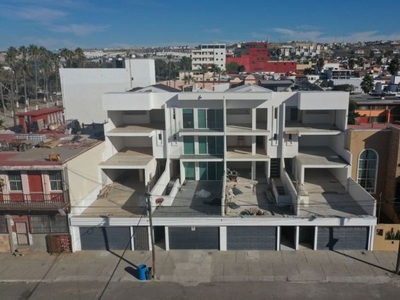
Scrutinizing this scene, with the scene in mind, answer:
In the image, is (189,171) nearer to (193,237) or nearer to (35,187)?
(193,237)

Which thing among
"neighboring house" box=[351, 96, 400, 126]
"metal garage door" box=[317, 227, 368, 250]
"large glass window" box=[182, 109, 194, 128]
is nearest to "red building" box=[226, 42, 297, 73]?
"neighboring house" box=[351, 96, 400, 126]

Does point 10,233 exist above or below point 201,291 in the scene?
above

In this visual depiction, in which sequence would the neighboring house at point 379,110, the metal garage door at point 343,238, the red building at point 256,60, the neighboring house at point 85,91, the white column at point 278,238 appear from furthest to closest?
the red building at point 256,60
the neighboring house at point 379,110
the neighboring house at point 85,91
the white column at point 278,238
the metal garage door at point 343,238

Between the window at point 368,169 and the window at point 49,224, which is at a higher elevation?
the window at point 368,169

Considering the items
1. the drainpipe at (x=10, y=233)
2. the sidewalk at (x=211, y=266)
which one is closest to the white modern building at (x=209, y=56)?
the drainpipe at (x=10, y=233)

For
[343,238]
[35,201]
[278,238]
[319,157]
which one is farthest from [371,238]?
[35,201]

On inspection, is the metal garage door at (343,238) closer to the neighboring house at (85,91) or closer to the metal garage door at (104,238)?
the metal garage door at (104,238)

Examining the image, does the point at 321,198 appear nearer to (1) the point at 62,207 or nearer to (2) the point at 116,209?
(2) the point at 116,209
